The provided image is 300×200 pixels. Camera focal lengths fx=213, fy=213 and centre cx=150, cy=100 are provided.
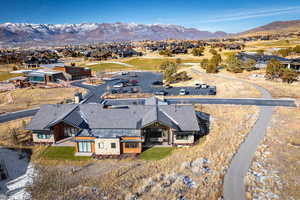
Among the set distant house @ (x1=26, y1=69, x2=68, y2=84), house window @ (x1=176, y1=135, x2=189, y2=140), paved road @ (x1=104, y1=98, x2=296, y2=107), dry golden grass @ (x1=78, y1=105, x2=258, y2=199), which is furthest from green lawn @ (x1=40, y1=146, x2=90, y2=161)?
distant house @ (x1=26, y1=69, x2=68, y2=84)

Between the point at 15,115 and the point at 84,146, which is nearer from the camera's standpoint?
the point at 84,146

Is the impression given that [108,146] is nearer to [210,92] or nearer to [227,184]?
[227,184]

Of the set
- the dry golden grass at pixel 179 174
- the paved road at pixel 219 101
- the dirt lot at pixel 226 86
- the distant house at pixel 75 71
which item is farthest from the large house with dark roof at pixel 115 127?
the distant house at pixel 75 71

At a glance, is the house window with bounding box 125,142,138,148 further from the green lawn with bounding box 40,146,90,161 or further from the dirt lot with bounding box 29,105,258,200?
the green lawn with bounding box 40,146,90,161

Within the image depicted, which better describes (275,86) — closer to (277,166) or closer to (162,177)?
(277,166)

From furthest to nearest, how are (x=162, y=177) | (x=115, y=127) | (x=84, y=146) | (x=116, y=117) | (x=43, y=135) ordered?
(x=43, y=135), (x=116, y=117), (x=115, y=127), (x=84, y=146), (x=162, y=177)

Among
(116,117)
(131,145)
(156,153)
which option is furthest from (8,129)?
(156,153)

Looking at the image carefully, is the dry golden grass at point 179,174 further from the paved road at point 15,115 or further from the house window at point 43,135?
the paved road at point 15,115

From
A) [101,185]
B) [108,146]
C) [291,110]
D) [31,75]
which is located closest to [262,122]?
[291,110]
